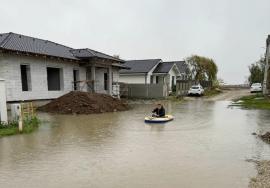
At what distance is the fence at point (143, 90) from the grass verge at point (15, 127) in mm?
16905

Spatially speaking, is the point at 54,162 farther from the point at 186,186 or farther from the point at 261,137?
the point at 261,137

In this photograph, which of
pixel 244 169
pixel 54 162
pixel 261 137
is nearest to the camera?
pixel 244 169

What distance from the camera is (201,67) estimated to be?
42.8 meters

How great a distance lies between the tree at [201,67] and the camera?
42.2 m

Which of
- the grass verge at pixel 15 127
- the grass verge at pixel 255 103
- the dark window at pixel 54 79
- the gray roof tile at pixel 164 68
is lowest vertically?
the grass verge at pixel 255 103

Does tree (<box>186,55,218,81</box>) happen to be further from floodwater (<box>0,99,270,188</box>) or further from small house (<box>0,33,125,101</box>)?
floodwater (<box>0,99,270,188</box>)

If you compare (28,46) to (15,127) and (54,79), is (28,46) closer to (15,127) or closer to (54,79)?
(54,79)

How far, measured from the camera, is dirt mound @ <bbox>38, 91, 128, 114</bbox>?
15.1 m

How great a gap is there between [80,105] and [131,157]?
9687mm

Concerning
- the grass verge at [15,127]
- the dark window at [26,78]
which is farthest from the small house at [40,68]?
the grass verge at [15,127]

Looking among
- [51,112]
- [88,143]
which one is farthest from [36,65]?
[88,143]

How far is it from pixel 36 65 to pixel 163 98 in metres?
14.5

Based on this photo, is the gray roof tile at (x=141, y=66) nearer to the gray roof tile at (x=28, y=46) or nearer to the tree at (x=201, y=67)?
the gray roof tile at (x=28, y=46)

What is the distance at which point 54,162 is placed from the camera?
6.04 m
